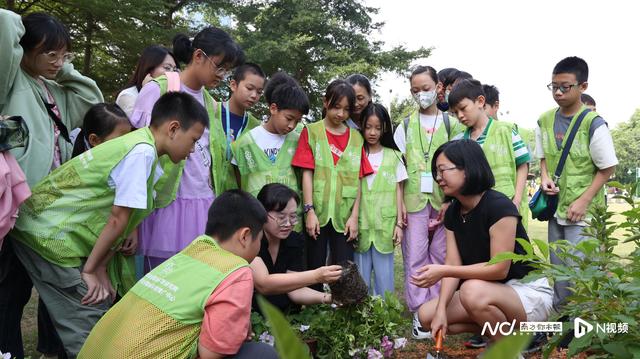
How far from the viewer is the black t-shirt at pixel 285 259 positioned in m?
3.23

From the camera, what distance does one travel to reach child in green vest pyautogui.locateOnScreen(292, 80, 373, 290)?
3861 mm

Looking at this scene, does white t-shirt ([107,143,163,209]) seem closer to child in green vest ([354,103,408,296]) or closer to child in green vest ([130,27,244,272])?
child in green vest ([130,27,244,272])

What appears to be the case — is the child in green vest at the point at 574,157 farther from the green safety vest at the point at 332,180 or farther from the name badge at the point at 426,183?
the green safety vest at the point at 332,180

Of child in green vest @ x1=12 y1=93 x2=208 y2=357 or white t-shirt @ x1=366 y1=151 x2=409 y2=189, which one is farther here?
white t-shirt @ x1=366 y1=151 x2=409 y2=189

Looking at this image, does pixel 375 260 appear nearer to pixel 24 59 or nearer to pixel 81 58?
pixel 24 59

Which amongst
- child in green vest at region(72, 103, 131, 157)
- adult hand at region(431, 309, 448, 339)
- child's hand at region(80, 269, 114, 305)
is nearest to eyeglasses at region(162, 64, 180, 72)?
child in green vest at region(72, 103, 131, 157)

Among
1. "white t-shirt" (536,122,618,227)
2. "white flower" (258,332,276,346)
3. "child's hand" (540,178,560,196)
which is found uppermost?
"white t-shirt" (536,122,618,227)

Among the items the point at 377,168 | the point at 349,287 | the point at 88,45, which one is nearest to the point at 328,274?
the point at 349,287

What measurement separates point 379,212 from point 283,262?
3.39 ft

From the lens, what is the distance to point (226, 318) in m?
1.95

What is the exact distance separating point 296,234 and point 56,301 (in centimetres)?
149

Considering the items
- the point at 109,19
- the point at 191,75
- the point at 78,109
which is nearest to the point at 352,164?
the point at 191,75

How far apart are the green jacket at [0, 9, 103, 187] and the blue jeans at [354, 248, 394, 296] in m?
2.21

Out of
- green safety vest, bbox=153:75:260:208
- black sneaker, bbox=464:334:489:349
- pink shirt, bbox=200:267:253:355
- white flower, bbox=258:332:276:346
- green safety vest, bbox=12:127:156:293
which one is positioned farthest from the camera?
black sneaker, bbox=464:334:489:349
